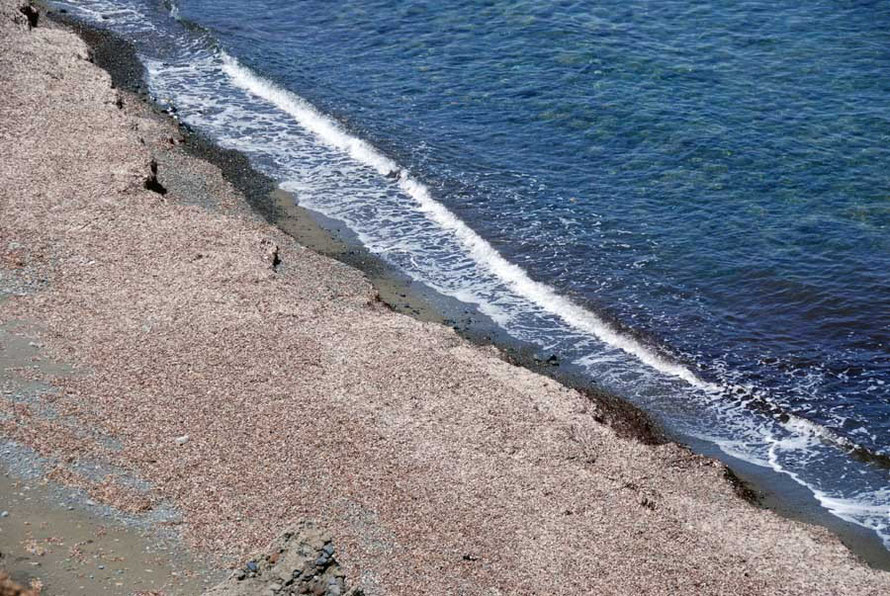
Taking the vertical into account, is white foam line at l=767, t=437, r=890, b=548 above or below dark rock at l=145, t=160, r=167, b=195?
below

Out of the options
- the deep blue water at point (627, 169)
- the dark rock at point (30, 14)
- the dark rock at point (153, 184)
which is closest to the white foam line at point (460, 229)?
the deep blue water at point (627, 169)

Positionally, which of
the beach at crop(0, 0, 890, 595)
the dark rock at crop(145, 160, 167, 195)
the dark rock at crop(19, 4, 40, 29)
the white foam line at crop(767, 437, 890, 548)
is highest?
the dark rock at crop(19, 4, 40, 29)

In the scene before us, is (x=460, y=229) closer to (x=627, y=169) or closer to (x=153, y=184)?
(x=627, y=169)

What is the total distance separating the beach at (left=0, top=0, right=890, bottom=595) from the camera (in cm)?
1866

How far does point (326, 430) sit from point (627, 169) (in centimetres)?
1844

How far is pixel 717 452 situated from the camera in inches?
945

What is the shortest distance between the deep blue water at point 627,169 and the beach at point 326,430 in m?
3.45

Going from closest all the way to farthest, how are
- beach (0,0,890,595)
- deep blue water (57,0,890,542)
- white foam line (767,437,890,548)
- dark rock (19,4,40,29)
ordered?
beach (0,0,890,595)
white foam line (767,437,890,548)
deep blue water (57,0,890,542)
dark rock (19,4,40,29)

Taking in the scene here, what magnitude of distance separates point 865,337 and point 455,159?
50.6ft

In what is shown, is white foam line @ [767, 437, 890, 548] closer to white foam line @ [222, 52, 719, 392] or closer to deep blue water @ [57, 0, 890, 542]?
deep blue water @ [57, 0, 890, 542]

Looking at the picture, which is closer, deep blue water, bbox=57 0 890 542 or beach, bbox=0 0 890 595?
beach, bbox=0 0 890 595

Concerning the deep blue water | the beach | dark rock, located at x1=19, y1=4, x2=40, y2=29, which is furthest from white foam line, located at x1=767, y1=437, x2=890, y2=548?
dark rock, located at x1=19, y1=4, x2=40, y2=29

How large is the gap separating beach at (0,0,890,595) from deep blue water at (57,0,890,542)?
136 inches

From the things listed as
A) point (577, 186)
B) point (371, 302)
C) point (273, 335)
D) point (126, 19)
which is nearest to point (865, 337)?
point (577, 186)
